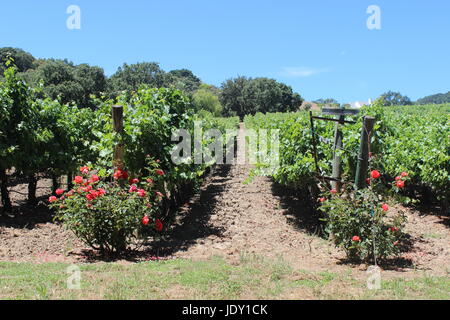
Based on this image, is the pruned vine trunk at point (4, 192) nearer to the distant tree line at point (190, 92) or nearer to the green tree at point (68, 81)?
the green tree at point (68, 81)

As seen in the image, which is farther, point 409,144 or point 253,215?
point 409,144

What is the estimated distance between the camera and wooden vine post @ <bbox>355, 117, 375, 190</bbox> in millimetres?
5938

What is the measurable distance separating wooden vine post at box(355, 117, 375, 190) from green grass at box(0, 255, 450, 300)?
1376mm

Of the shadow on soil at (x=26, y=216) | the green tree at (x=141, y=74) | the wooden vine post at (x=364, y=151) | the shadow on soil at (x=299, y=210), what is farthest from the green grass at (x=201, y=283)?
the green tree at (x=141, y=74)

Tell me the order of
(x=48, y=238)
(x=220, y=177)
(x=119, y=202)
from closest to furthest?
(x=119, y=202) < (x=48, y=238) < (x=220, y=177)

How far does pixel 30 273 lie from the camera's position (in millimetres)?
5008

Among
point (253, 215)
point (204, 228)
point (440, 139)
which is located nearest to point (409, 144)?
point (440, 139)

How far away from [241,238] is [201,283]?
3235 mm

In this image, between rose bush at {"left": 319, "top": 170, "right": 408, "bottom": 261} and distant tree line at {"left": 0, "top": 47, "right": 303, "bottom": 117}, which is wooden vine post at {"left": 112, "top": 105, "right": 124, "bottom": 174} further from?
distant tree line at {"left": 0, "top": 47, "right": 303, "bottom": 117}

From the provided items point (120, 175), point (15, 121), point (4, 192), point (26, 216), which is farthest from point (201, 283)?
point (4, 192)

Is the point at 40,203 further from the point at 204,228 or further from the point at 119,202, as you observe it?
the point at 119,202

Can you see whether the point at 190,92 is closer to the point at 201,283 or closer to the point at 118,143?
the point at 118,143

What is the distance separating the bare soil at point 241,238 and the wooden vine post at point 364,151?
4.02 feet
